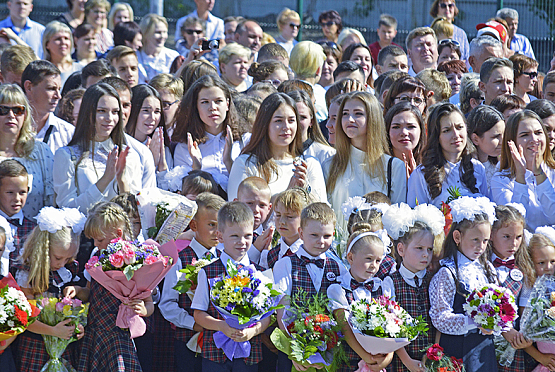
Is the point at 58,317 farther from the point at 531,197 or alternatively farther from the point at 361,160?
the point at 531,197

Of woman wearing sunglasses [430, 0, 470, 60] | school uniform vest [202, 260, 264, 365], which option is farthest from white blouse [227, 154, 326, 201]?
A: woman wearing sunglasses [430, 0, 470, 60]

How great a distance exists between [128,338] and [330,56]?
5119mm

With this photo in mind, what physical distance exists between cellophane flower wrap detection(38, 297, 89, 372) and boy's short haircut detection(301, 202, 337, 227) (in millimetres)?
1528

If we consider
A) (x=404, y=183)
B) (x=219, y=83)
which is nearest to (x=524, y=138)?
(x=404, y=183)

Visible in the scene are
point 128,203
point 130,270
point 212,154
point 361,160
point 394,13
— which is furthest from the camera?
point 394,13

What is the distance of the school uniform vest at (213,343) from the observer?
15.0ft

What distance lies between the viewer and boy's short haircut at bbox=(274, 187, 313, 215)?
16.5 ft

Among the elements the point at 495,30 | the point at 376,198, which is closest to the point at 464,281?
the point at 376,198

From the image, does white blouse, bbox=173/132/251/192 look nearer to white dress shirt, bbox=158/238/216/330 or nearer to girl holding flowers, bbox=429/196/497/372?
white dress shirt, bbox=158/238/216/330

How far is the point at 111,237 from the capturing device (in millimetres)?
4809

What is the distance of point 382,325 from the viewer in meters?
4.29

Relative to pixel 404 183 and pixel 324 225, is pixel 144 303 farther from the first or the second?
pixel 404 183

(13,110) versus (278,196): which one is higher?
(13,110)

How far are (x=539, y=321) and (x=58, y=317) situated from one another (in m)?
3.11
